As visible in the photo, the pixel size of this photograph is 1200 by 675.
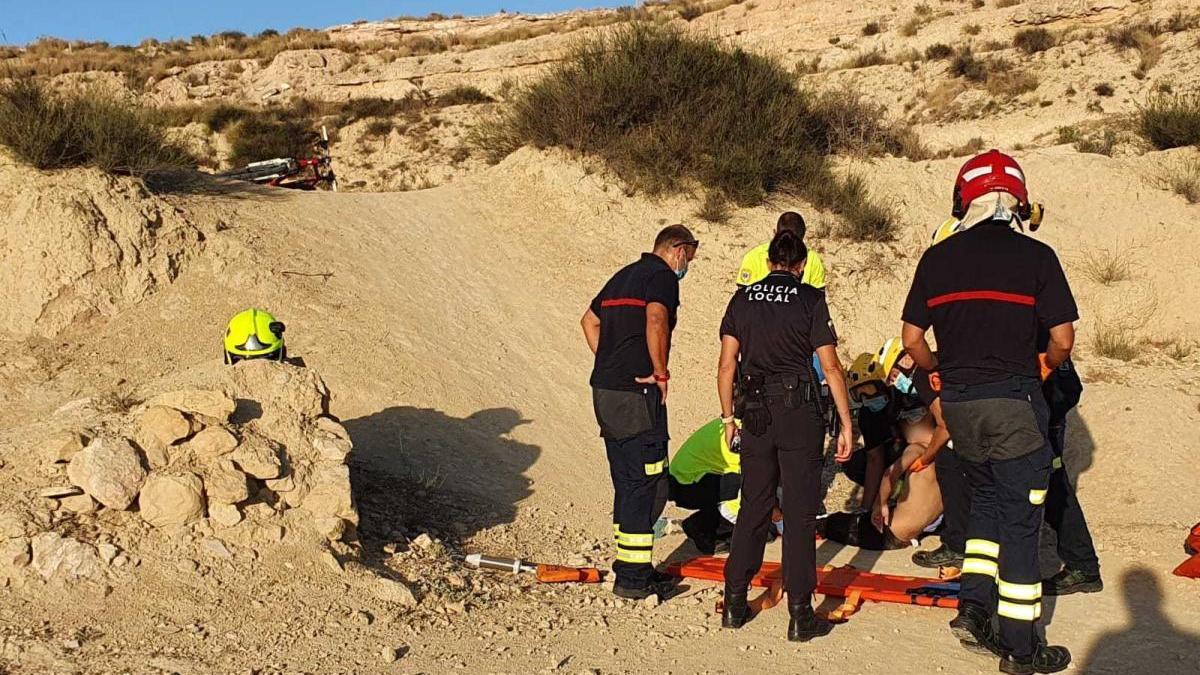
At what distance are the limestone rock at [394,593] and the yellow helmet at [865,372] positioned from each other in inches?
137

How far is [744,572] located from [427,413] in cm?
490

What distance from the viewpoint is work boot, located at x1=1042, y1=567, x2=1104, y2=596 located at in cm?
566

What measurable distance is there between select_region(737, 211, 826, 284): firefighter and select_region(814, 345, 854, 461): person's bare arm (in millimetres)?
922

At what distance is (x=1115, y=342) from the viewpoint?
11.7 m

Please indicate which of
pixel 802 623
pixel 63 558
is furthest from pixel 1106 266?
pixel 63 558

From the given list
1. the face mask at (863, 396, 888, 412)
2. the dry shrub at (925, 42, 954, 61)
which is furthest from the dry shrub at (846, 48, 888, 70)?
the face mask at (863, 396, 888, 412)

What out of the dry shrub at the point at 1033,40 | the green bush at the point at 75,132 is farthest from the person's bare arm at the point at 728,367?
the dry shrub at the point at 1033,40

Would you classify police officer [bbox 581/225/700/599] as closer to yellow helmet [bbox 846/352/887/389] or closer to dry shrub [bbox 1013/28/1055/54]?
yellow helmet [bbox 846/352/887/389]

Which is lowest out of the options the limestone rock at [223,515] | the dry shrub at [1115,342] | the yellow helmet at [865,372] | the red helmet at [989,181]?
the dry shrub at [1115,342]

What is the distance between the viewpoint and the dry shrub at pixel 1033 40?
2686 cm

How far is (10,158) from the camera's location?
1058 centimetres

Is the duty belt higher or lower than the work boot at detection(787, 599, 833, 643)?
higher

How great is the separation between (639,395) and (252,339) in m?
3.04

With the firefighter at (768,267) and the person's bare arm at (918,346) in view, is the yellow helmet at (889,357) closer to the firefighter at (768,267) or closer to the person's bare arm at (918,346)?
the firefighter at (768,267)
